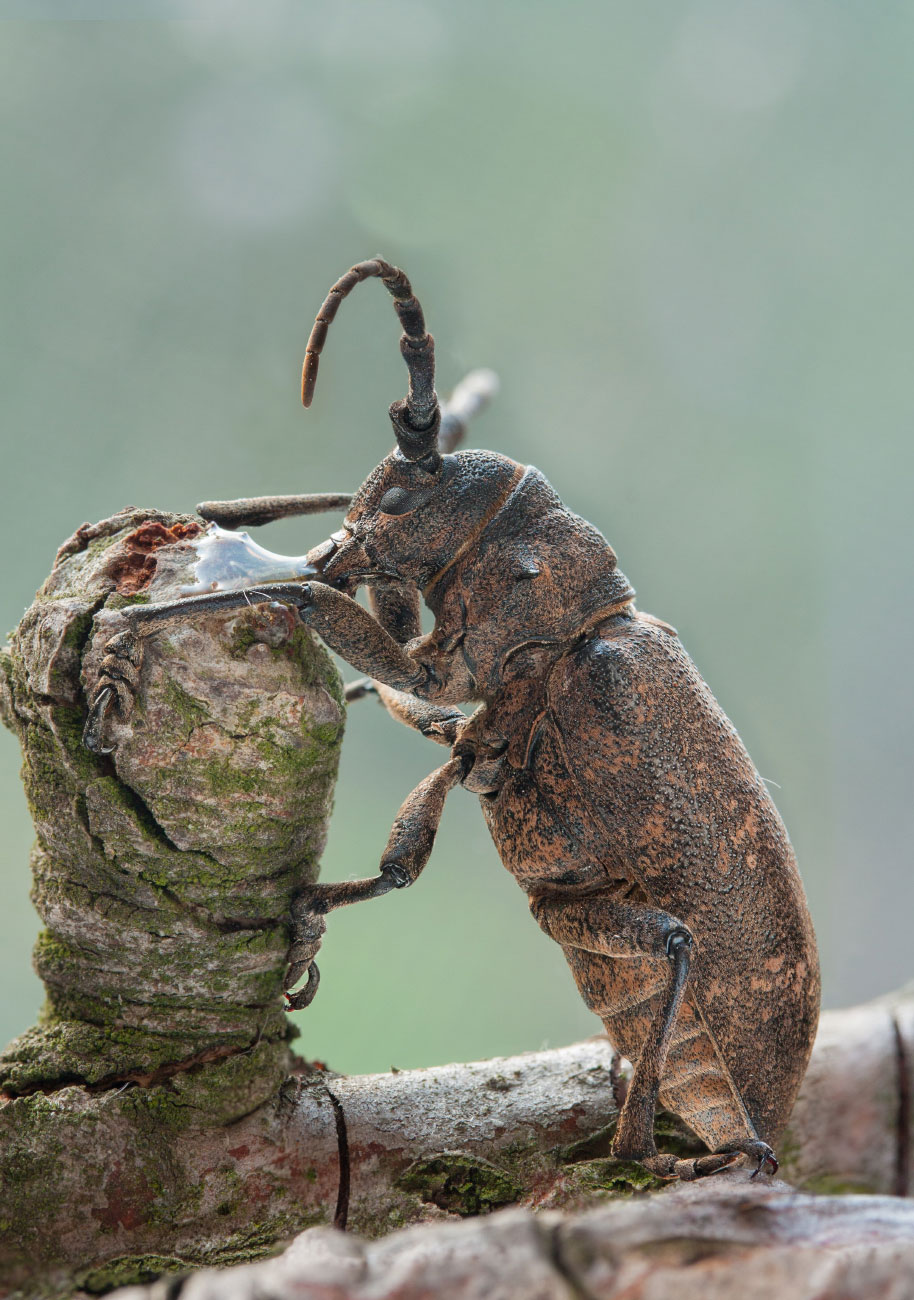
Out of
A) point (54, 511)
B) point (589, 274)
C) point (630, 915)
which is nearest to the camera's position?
point (630, 915)

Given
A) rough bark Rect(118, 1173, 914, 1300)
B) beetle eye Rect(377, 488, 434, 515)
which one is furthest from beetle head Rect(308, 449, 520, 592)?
rough bark Rect(118, 1173, 914, 1300)

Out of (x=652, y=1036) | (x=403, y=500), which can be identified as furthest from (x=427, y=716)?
(x=652, y=1036)

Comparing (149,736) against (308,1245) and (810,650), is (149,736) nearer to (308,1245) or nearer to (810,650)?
(308,1245)

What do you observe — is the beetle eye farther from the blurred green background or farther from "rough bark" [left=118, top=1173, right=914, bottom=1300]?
"rough bark" [left=118, top=1173, right=914, bottom=1300]

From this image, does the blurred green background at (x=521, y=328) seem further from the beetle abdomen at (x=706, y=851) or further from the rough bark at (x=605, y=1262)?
the rough bark at (x=605, y=1262)

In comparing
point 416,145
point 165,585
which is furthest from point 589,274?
point 165,585
